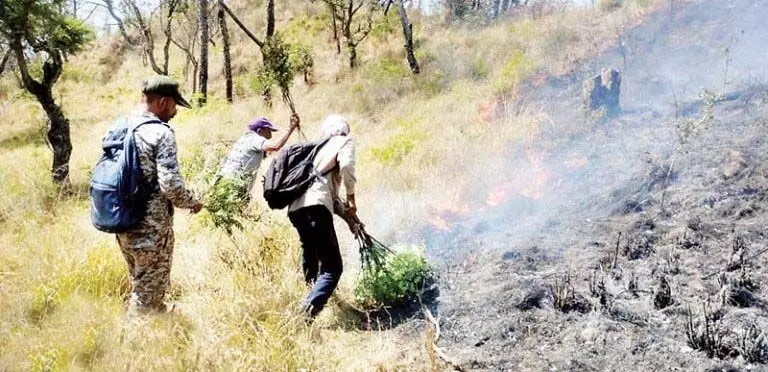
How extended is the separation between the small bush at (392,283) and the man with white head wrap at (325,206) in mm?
370

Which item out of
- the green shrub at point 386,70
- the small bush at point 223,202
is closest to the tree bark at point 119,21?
the green shrub at point 386,70

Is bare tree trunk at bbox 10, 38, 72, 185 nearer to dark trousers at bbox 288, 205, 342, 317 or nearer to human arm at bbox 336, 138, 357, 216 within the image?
dark trousers at bbox 288, 205, 342, 317

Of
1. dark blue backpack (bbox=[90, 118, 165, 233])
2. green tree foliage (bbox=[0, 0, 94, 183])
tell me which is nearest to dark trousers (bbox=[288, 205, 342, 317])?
dark blue backpack (bbox=[90, 118, 165, 233])

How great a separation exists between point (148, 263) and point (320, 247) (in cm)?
105

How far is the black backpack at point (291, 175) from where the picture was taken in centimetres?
355

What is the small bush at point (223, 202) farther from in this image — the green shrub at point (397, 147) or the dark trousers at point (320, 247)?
the green shrub at point (397, 147)

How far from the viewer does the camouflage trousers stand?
320 cm

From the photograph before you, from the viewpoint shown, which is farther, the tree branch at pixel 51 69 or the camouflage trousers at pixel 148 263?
the tree branch at pixel 51 69

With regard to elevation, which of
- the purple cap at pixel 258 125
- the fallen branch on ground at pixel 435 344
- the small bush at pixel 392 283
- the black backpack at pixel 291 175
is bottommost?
the fallen branch on ground at pixel 435 344

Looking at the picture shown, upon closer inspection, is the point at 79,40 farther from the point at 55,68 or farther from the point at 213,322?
the point at 213,322

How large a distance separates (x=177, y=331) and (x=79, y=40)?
10129mm

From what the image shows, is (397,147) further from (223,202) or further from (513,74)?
(223,202)

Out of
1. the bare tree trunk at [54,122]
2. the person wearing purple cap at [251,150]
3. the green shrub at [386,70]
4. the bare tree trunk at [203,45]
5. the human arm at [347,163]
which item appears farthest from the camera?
the bare tree trunk at [203,45]

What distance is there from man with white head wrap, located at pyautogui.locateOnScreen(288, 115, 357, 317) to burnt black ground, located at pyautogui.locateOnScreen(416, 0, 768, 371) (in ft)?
2.77
